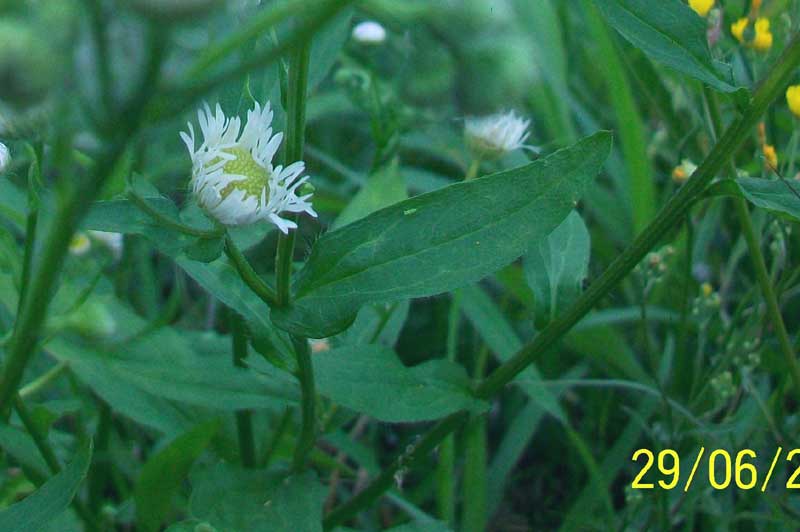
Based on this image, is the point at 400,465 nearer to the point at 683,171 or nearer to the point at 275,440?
A: the point at 275,440

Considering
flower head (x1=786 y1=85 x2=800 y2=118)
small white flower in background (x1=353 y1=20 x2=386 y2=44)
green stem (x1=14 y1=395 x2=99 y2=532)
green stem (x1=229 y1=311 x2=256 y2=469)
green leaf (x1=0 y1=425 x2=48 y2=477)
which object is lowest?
green leaf (x1=0 y1=425 x2=48 y2=477)

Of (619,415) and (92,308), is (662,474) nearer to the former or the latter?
A: (619,415)

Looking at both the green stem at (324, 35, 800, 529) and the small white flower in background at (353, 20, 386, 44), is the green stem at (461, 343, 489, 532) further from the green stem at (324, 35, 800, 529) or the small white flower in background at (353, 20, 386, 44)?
the small white flower in background at (353, 20, 386, 44)

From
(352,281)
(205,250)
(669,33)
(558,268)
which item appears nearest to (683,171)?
(558,268)

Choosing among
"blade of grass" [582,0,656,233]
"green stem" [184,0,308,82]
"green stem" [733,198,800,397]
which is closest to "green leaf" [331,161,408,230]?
"green stem" [733,198,800,397]

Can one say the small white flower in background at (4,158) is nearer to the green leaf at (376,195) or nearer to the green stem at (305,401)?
the green stem at (305,401)

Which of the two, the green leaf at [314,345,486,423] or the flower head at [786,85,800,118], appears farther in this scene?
the flower head at [786,85,800,118]
